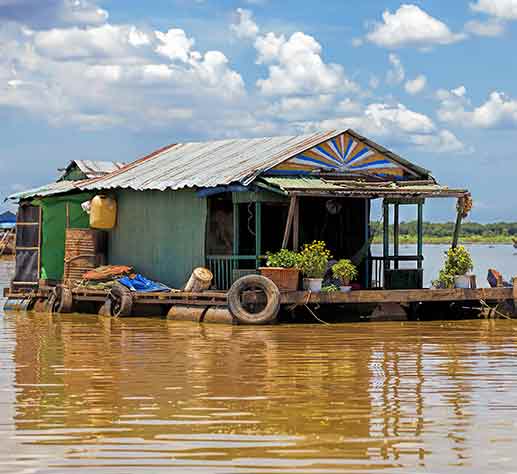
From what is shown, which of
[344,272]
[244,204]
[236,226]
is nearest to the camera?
[344,272]

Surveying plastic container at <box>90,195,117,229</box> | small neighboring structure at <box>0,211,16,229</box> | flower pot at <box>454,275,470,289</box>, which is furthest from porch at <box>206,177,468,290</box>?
small neighboring structure at <box>0,211,16,229</box>

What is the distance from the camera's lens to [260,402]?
35.0 ft

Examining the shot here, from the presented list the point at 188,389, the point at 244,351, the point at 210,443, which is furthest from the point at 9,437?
the point at 244,351

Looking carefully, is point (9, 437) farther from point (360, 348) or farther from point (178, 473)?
point (360, 348)

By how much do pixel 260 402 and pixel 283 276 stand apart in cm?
803

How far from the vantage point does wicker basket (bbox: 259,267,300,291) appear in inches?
733

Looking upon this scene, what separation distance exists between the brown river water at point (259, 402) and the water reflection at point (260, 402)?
2 centimetres

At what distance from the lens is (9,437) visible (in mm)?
8945

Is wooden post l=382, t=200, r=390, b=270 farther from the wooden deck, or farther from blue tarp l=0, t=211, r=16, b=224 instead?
blue tarp l=0, t=211, r=16, b=224

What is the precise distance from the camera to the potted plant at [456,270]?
20031 mm

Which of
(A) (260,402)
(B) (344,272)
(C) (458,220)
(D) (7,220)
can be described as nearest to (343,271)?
(B) (344,272)

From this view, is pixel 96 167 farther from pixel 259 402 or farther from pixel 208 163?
pixel 259 402

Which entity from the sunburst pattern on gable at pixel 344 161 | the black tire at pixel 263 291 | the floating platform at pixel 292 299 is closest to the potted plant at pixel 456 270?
the floating platform at pixel 292 299

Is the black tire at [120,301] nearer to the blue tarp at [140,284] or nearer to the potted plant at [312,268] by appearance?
the blue tarp at [140,284]
